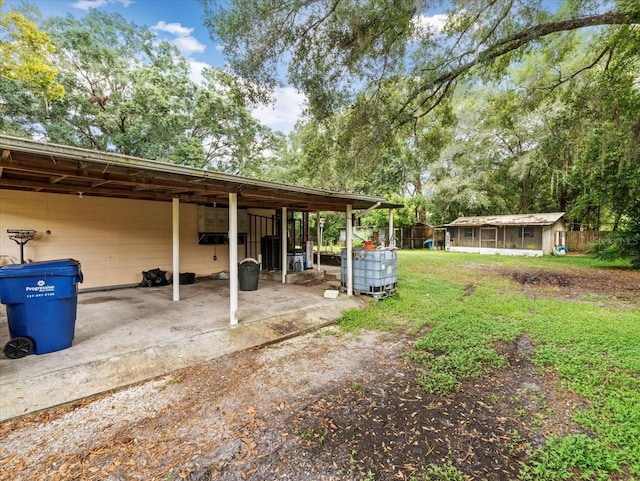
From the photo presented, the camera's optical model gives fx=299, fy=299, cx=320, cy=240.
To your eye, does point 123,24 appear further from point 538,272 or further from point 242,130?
point 538,272

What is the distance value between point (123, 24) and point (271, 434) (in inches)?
609

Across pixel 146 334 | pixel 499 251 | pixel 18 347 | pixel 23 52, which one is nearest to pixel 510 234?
pixel 499 251

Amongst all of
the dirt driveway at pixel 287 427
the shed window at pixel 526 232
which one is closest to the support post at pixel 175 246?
the dirt driveway at pixel 287 427

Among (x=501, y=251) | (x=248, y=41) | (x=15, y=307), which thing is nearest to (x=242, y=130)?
(x=248, y=41)

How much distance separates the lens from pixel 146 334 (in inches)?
158

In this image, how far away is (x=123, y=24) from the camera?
38.3ft

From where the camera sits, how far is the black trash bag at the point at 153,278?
717cm

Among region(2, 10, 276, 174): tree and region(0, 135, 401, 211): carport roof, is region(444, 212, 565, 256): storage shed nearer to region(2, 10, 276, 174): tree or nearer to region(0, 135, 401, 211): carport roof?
region(0, 135, 401, 211): carport roof

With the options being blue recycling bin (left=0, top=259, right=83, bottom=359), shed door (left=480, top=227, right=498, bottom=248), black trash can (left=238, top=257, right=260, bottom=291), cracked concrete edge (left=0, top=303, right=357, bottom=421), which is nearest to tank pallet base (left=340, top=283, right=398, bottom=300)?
cracked concrete edge (left=0, top=303, right=357, bottom=421)

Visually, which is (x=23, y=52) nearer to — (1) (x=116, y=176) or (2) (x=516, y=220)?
(1) (x=116, y=176)

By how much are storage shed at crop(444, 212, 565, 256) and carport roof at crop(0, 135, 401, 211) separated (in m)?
14.3

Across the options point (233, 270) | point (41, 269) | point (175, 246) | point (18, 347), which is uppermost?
point (175, 246)

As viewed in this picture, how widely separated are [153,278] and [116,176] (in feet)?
13.1

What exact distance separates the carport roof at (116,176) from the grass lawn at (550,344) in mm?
2455
